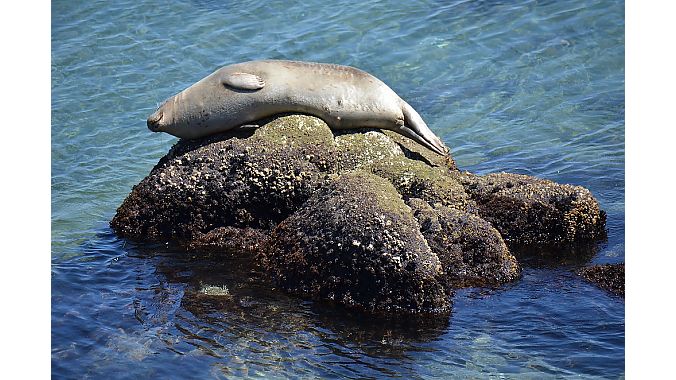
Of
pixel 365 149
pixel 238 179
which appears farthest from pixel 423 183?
pixel 238 179

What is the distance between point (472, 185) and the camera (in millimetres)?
7188

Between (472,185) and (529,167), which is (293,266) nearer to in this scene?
(472,185)

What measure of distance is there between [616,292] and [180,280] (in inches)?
120

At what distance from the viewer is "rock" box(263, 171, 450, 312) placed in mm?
5879

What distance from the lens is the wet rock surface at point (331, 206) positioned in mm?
6172

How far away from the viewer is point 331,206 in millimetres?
6273

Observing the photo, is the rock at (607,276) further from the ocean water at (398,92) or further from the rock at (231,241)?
the rock at (231,241)

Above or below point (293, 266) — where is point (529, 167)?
above

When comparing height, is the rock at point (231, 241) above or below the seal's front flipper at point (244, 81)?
below

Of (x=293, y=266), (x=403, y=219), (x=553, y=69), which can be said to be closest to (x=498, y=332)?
(x=403, y=219)

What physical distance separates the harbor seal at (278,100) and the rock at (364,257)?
1.07m

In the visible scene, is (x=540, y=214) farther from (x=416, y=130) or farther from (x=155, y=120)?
(x=155, y=120)

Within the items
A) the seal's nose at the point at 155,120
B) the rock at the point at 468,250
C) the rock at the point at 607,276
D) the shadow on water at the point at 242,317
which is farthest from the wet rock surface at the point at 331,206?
the rock at the point at 607,276
